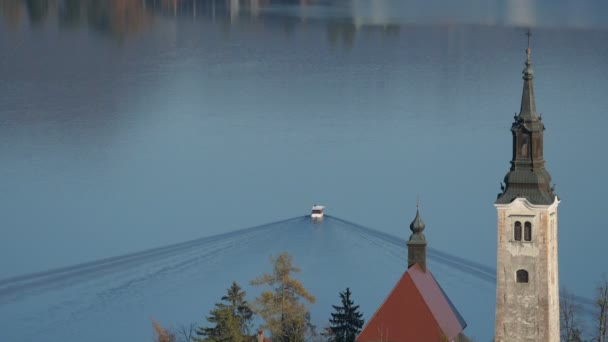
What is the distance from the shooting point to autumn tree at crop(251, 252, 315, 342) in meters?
25.8

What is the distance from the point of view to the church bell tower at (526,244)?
23625 mm

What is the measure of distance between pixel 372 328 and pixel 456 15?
185 feet

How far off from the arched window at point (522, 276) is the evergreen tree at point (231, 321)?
12.9ft

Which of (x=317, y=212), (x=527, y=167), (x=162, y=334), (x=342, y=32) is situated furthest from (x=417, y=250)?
(x=342, y=32)

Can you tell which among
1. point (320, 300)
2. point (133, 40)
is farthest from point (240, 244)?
point (133, 40)

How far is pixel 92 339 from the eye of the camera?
28219 mm

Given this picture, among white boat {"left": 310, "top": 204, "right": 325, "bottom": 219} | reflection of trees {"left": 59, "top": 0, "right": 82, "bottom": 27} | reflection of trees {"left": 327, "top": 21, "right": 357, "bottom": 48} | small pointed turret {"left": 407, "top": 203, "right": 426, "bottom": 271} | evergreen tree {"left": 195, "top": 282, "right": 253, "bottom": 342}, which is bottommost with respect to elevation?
evergreen tree {"left": 195, "top": 282, "right": 253, "bottom": 342}

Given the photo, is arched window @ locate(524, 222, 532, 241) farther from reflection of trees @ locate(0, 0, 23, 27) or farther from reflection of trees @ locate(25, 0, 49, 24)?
reflection of trees @ locate(25, 0, 49, 24)

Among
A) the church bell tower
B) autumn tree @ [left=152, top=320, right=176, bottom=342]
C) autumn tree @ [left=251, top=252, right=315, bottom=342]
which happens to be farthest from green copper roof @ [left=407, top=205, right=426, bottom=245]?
autumn tree @ [left=152, top=320, right=176, bottom=342]

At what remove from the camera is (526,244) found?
2378 centimetres

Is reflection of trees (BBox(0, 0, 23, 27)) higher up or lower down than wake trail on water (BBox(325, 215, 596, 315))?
higher up

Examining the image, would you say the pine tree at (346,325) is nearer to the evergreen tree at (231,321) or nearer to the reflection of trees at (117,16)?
the evergreen tree at (231,321)

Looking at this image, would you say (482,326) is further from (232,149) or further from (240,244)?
(232,149)

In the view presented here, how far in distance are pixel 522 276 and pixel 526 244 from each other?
443mm
